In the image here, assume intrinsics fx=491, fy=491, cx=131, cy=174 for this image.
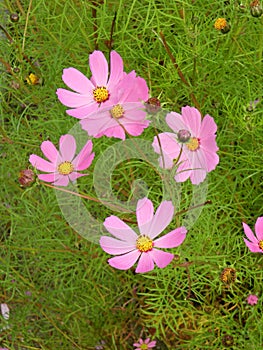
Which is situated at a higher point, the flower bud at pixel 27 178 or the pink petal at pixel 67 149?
the flower bud at pixel 27 178

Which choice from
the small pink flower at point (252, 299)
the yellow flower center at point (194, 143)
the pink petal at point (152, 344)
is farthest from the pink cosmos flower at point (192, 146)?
the pink petal at point (152, 344)

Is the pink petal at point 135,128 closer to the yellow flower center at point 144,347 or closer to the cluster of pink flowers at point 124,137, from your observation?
the cluster of pink flowers at point 124,137

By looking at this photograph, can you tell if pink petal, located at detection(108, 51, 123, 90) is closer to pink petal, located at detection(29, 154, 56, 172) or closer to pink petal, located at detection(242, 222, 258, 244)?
pink petal, located at detection(29, 154, 56, 172)

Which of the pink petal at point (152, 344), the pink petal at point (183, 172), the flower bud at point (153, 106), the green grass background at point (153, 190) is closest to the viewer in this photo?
the flower bud at point (153, 106)

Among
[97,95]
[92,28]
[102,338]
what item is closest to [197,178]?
[97,95]

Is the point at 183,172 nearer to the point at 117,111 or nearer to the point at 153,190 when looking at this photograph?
the point at 117,111

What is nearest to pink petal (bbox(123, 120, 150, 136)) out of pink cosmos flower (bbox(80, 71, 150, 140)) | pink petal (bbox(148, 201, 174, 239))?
pink cosmos flower (bbox(80, 71, 150, 140))

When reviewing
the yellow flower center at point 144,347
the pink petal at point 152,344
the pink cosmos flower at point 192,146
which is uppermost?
the pink cosmos flower at point 192,146

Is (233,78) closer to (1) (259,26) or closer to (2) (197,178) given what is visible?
(1) (259,26)
